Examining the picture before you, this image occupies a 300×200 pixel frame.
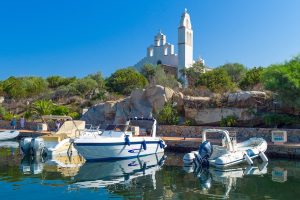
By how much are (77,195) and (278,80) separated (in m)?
16.4

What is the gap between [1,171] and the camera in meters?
15.9

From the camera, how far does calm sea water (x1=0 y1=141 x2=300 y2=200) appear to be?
1186cm

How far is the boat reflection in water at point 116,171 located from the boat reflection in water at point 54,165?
1.64 feet

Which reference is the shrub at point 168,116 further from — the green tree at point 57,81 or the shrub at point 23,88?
the green tree at point 57,81

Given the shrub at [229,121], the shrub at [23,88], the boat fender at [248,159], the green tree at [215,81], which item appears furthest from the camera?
the shrub at [23,88]

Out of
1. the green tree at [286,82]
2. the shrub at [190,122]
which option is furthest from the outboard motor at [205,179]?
the shrub at [190,122]

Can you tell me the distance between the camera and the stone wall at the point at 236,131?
22166 mm

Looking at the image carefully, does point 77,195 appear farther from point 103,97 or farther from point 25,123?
point 103,97

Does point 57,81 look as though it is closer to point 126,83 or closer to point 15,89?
point 15,89

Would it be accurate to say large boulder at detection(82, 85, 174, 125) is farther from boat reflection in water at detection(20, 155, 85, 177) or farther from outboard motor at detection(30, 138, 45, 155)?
boat reflection in water at detection(20, 155, 85, 177)

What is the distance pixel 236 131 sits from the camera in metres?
24.3

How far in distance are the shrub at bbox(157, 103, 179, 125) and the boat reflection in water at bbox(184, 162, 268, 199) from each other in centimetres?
1082

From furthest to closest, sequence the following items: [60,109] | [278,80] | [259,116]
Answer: [60,109] < [259,116] < [278,80]

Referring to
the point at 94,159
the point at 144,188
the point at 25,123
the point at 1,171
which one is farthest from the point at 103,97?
the point at 144,188
